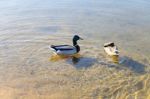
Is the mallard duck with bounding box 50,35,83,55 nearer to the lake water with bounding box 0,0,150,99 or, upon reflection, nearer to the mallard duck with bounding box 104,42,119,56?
the lake water with bounding box 0,0,150,99

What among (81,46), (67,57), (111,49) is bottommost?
(67,57)

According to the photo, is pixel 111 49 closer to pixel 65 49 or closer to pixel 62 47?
pixel 65 49

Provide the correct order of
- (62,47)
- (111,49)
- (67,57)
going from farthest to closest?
(67,57) < (62,47) < (111,49)

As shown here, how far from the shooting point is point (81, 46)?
14.9m

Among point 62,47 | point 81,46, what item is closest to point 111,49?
point 81,46

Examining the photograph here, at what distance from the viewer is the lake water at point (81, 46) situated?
11.1 m

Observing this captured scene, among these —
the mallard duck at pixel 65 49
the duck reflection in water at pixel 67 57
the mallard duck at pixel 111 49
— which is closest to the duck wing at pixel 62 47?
the mallard duck at pixel 65 49

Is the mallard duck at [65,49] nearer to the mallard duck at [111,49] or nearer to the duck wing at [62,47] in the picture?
the duck wing at [62,47]

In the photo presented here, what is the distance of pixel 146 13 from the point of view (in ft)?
61.1

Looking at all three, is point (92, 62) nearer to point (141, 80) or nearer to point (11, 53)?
point (141, 80)

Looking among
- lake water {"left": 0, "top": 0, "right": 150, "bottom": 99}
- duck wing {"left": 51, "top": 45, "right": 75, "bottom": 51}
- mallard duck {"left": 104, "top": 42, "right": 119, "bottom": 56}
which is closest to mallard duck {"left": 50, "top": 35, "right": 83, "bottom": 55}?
duck wing {"left": 51, "top": 45, "right": 75, "bottom": 51}

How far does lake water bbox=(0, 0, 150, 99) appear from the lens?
1109cm

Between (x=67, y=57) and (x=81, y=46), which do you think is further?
(x=81, y=46)

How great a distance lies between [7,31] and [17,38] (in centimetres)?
113
